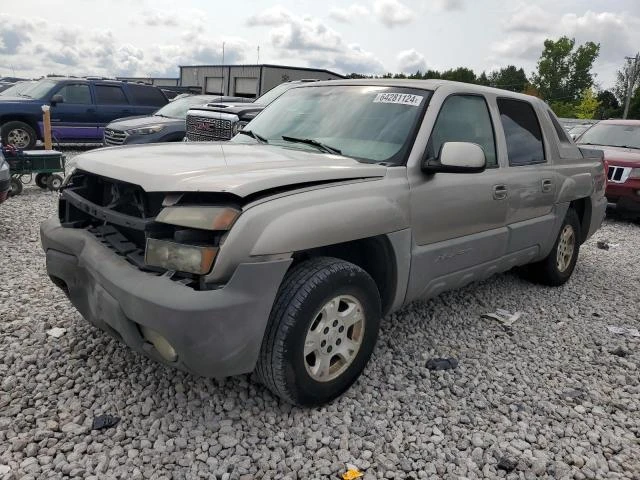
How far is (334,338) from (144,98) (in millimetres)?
12467

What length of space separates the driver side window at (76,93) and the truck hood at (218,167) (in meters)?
10.5

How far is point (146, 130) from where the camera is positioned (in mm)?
9766

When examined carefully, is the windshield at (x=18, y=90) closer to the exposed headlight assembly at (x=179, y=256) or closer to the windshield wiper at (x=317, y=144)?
the windshield wiper at (x=317, y=144)

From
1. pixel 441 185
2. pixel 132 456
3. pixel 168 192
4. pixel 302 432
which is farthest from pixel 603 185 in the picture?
pixel 132 456

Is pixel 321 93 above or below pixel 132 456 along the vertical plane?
above

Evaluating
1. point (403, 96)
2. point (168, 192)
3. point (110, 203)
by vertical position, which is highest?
point (403, 96)

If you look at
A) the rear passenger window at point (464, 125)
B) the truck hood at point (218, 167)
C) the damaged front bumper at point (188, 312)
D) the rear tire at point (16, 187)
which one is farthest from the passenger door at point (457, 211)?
the rear tire at point (16, 187)

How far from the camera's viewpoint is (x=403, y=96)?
3.41 meters

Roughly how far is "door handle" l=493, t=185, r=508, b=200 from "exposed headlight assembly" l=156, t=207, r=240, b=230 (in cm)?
213

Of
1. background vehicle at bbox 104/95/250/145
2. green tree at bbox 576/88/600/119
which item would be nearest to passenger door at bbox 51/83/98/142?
background vehicle at bbox 104/95/250/145

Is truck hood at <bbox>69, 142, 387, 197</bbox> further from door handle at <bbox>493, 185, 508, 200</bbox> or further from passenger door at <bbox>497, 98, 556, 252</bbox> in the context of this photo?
passenger door at <bbox>497, 98, 556, 252</bbox>

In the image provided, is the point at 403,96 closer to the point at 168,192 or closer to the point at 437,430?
the point at 168,192

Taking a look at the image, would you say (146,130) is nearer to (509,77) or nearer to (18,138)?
(18,138)

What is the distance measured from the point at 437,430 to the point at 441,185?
1425 millimetres
